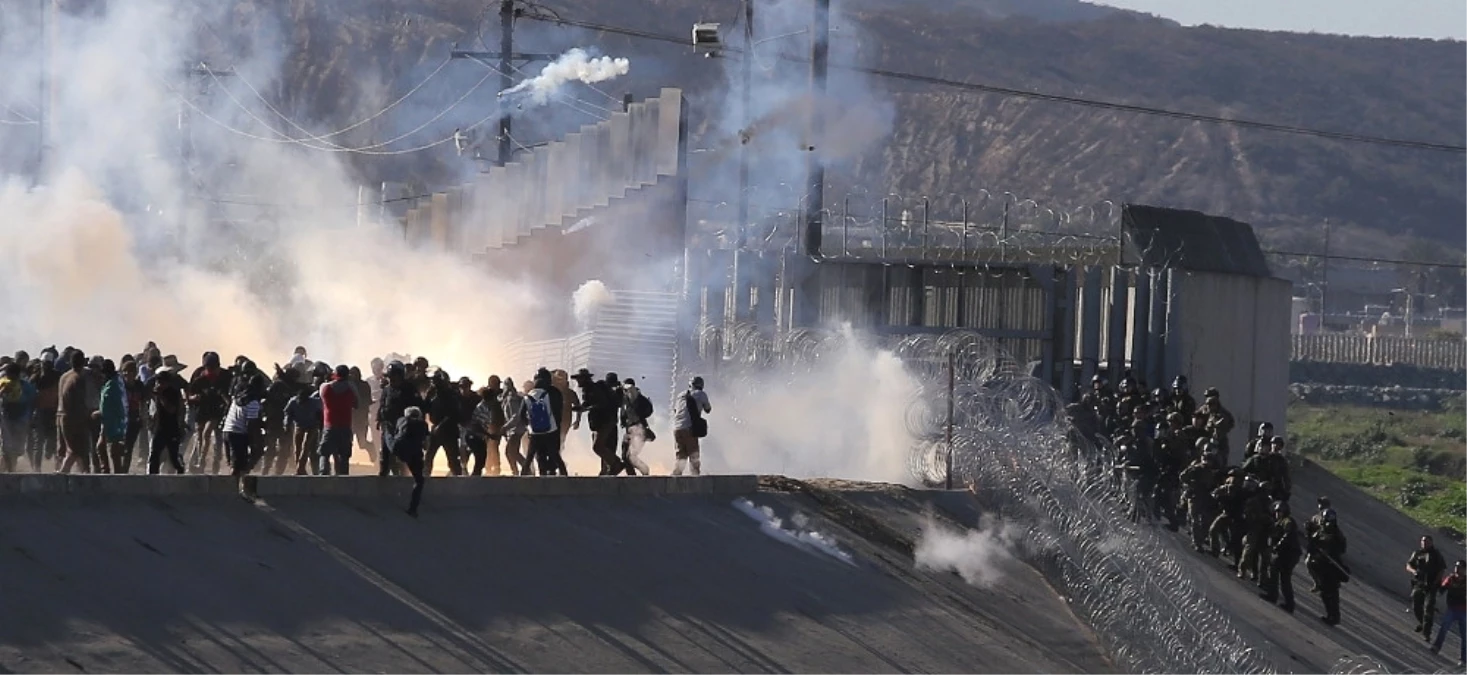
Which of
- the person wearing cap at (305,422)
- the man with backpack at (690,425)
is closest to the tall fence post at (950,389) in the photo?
the man with backpack at (690,425)

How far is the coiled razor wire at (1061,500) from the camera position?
72.3 ft

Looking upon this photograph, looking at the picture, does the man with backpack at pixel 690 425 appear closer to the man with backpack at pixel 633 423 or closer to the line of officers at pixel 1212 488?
the man with backpack at pixel 633 423

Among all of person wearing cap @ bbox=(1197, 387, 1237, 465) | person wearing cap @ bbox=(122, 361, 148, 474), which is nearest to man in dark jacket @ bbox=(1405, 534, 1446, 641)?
person wearing cap @ bbox=(1197, 387, 1237, 465)

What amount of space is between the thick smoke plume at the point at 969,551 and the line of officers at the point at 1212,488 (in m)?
2.01

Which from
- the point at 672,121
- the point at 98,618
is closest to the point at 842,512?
the point at 98,618

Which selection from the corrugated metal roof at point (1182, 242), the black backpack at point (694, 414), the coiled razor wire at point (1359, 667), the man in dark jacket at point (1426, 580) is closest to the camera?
the coiled razor wire at point (1359, 667)

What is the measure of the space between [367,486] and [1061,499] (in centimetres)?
736

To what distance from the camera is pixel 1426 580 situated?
26.2 m

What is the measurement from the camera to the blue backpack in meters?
22.4

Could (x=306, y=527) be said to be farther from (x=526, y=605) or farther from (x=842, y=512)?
(x=842, y=512)

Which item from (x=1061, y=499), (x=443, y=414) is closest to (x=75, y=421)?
(x=443, y=414)

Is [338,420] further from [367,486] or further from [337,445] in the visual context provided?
[367,486]

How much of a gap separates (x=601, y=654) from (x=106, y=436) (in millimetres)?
4374

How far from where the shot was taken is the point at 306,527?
1809cm
